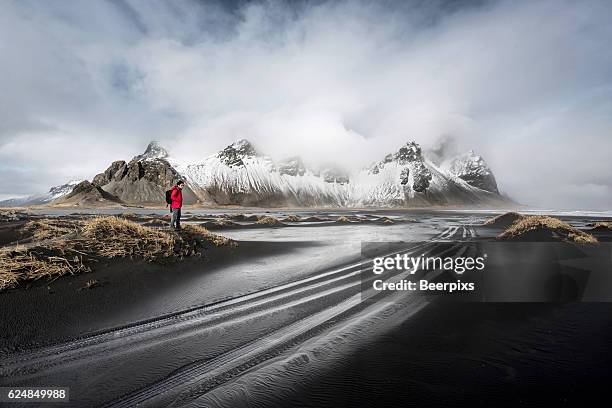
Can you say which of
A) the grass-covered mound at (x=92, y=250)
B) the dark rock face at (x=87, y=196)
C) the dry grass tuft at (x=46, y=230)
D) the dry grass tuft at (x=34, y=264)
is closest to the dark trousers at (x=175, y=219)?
the grass-covered mound at (x=92, y=250)

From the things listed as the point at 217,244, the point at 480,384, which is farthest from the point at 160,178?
the point at 480,384

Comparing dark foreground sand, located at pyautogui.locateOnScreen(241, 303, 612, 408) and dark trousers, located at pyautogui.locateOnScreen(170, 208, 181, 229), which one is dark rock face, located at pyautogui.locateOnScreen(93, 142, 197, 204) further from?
dark foreground sand, located at pyautogui.locateOnScreen(241, 303, 612, 408)

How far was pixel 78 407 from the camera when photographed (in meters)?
2.81

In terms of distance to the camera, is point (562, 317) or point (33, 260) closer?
point (562, 317)

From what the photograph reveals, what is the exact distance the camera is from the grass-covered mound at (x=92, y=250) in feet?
20.2

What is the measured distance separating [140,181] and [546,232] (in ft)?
559

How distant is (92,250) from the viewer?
797 centimetres

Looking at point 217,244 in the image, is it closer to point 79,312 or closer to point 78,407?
point 79,312

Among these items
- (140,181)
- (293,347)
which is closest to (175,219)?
(293,347)

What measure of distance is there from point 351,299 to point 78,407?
4.35m

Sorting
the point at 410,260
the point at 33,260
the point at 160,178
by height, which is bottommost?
the point at 410,260

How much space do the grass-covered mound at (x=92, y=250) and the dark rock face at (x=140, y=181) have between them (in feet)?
480

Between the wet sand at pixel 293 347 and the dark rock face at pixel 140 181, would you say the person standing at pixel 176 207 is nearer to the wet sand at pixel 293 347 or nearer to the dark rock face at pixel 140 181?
the wet sand at pixel 293 347

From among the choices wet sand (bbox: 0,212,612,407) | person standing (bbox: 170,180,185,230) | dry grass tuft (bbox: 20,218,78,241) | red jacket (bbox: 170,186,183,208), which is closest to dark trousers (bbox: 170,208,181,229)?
person standing (bbox: 170,180,185,230)
